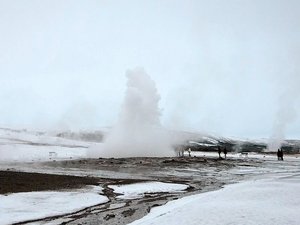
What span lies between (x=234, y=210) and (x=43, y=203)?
29.1ft

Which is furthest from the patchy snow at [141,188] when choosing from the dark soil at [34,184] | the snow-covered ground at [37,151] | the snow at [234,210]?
the snow-covered ground at [37,151]

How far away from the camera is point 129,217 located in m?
16.3

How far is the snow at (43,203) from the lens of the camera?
16.0 m

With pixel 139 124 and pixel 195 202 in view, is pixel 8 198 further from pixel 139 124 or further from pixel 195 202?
pixel 139 124

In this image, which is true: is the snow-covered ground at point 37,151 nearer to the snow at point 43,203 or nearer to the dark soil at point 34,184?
the dark soil at point 34,184

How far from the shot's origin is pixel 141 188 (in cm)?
2616

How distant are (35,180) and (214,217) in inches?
662

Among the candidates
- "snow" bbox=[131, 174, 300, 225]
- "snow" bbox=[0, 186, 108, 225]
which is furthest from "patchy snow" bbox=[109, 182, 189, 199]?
"snow" bbox=[131, 174, 300, 225]

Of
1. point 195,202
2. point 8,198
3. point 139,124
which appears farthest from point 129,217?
point 139,124

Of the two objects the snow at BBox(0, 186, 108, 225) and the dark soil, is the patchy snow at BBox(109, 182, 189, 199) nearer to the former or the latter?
the snow at BBox(0, 186, 108, 225)

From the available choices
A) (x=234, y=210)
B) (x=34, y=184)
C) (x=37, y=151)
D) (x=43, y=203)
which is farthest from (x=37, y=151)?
(x=234, y=210)

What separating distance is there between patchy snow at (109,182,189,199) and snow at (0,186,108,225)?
166cm

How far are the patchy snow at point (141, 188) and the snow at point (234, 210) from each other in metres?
4.01

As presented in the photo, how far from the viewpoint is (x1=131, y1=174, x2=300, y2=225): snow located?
14422mm
